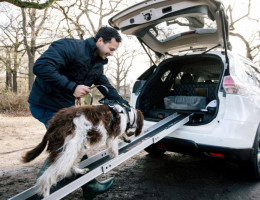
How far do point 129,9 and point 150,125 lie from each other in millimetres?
1814

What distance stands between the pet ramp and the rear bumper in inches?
9.6

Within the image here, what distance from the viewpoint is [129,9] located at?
309 cm

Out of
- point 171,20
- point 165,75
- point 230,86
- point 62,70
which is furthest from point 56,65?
point 165,75

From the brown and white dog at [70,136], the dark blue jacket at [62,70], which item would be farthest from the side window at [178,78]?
the brown and white dog at [70,136]

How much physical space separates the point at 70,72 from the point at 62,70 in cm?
9

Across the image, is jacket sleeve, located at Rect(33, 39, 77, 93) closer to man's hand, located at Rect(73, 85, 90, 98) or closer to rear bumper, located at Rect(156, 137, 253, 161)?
man's hand, located at Rect(73, 85, 90, 98)

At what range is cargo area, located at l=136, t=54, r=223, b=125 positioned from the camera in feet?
11.3

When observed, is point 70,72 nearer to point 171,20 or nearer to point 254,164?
point 171,20

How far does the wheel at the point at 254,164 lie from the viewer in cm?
278

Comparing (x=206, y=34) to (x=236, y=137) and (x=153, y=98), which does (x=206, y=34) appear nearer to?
(x=153, y=98)

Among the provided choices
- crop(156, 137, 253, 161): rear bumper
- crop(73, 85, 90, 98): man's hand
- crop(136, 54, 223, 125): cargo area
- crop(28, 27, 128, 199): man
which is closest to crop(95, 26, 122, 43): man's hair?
crop(28, 27, 128, 199): man

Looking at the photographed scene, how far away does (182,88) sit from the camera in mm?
4246

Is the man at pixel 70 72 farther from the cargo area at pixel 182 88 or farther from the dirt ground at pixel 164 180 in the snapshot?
the cargo area at pixel 182 88

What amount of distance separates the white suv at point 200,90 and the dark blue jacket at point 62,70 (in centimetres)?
120
